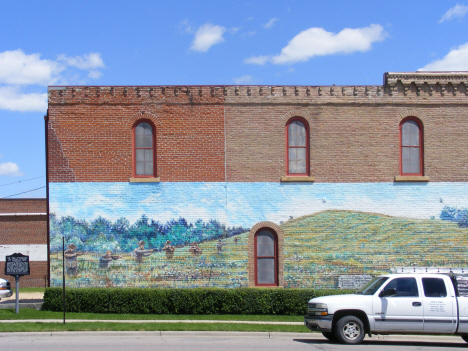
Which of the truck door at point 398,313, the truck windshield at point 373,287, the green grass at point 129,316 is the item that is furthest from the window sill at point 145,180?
the truck door at point 398,313

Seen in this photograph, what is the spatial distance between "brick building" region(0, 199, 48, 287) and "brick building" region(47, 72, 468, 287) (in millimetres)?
13881

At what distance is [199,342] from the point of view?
13359 mm

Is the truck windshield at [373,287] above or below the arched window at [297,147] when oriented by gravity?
below

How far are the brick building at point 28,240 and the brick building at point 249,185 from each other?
45.5 ft

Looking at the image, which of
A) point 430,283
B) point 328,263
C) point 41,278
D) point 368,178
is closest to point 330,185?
point 368,178

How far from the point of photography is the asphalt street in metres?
12.4

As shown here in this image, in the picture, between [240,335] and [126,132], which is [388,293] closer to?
[240,335]

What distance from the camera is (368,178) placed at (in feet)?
66.8

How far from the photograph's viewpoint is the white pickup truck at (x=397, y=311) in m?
12.9

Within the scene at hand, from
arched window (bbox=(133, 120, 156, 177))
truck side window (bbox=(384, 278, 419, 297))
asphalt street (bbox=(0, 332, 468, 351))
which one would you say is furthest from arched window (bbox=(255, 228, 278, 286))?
truck side window (bbox=(384, 278, 419, 297))

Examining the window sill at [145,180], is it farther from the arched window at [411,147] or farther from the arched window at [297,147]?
the arched window at [411,147]

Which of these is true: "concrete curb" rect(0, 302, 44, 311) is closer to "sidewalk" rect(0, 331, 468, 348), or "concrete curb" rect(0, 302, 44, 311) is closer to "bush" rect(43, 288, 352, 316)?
"bush" rect(43, 288, 352, 316)

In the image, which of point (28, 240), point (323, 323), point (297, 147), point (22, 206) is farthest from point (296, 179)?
point (22, 206)

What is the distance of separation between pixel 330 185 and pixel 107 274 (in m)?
8.38
